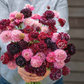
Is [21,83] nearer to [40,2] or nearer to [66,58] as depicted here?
[66,58]

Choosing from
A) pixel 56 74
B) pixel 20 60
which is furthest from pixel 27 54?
pixel 56 74

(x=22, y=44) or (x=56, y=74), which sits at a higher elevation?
(x=22, y=44)

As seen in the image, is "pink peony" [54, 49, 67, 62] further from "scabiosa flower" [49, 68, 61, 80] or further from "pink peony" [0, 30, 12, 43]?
"pink peony" [0, 30, 12, 43]

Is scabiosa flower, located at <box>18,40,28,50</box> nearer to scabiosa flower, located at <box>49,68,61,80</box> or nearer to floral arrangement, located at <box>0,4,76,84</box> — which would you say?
floral arrangement, located at <box>0,4,76,84</box>

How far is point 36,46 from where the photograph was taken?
497 mm

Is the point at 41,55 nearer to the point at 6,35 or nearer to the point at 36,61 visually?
the point at 36,61

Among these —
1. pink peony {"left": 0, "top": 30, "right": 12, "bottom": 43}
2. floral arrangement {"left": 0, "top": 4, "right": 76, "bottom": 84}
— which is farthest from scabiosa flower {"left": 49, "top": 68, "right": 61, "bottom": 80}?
pink peony {"left": 0, "top": 30, "right": 12, "bottom": 43}

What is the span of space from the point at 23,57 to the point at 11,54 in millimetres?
56

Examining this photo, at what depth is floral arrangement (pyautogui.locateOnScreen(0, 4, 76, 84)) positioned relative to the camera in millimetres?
490

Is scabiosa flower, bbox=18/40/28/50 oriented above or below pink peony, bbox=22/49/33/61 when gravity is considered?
above

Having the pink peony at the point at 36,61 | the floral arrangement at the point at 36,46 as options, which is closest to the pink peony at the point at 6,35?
the floral arrangement at the point at 36,46

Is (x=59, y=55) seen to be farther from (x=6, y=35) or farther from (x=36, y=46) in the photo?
(x=6, y=35)

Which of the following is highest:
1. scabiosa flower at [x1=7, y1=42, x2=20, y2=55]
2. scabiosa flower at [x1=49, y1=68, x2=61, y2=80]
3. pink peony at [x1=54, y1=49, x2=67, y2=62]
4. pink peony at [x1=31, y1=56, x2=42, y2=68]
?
scabiosa flower at [x1=7, y1=42, x2=20, y2=55]

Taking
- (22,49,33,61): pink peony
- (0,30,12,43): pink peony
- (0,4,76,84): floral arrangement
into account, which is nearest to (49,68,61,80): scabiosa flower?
(0,4,76,84): floral arrangement
